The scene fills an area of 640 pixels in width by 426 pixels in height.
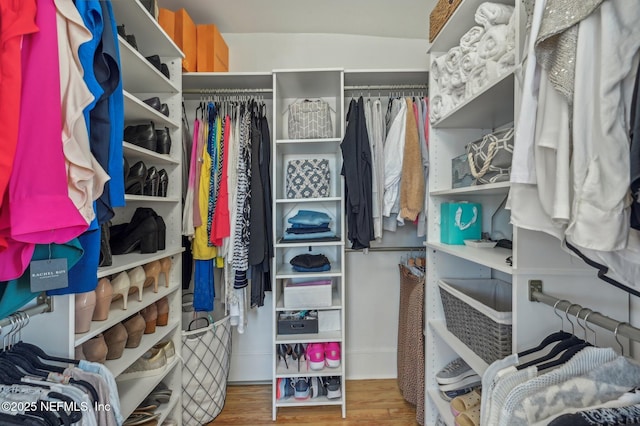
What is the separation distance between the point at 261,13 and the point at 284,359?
2.14 m

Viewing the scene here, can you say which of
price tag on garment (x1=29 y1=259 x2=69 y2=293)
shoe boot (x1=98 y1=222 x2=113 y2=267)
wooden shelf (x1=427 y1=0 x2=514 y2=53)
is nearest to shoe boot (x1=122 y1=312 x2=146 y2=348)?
shoe boot (x1=98 y1=222 x2=113 y2=267)

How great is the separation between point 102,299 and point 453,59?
1691mm

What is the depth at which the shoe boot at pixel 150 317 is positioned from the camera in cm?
139

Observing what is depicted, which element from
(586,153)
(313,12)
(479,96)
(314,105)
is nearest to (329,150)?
(314,105)

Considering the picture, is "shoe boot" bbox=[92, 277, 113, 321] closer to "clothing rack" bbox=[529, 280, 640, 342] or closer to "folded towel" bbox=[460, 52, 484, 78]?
"clothing rack" bbox=[529, 280, 640, 342]

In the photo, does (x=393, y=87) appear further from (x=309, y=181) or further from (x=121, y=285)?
(x=121, y=285)

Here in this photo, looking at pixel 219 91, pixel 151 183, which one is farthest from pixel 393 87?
pixel 151 183

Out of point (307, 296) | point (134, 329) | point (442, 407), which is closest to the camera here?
point (134, 329)

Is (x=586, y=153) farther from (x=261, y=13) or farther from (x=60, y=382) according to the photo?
(x=261, y=13)

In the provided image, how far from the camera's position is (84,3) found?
0.73m

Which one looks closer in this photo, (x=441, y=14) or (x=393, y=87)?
(x=441, y=14)

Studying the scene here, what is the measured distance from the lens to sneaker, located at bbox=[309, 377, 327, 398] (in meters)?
1.77

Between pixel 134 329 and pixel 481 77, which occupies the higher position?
pixel 481 77

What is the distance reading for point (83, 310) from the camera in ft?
3.10
